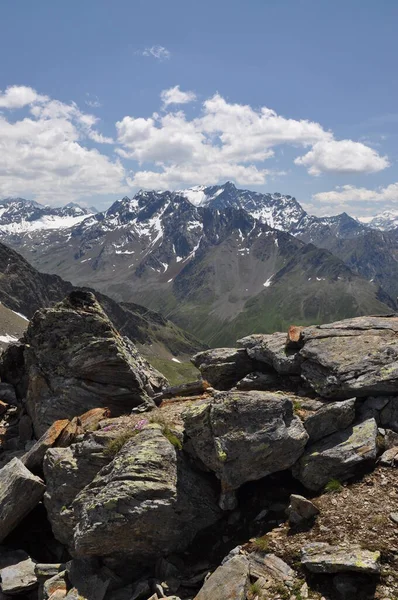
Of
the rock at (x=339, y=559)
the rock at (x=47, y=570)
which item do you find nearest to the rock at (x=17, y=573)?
the rock at (x=47, y=570)

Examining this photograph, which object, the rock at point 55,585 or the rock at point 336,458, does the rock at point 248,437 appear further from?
the rock at point 55,585

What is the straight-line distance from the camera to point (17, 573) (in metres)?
18.7

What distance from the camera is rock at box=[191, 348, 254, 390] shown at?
27453mm

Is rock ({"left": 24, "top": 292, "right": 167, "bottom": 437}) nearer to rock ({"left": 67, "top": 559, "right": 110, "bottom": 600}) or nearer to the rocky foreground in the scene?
the rocky foreground

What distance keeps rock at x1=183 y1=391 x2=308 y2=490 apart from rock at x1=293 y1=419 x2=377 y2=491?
1.84ft

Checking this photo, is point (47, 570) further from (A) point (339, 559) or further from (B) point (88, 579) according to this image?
(A) point (339, 559)

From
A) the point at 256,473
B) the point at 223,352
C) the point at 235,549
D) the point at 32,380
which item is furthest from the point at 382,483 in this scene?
the point at 32,380

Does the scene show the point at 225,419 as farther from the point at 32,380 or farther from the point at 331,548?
the point at 32,380

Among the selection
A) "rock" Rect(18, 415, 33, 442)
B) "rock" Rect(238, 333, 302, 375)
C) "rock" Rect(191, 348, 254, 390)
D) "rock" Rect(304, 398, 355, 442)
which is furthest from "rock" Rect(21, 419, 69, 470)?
"rock" Rect(304, 398, 355, 442)

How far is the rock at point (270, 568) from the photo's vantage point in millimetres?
14117

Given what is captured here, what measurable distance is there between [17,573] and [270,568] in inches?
466

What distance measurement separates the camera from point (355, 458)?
17.5 meters

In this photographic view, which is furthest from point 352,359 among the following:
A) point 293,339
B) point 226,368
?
point 226,368

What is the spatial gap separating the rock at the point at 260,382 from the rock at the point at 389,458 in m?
7.33
